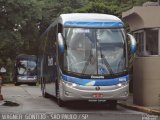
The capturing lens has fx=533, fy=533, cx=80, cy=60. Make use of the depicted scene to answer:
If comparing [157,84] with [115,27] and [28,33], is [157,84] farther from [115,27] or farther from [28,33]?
[28,33]

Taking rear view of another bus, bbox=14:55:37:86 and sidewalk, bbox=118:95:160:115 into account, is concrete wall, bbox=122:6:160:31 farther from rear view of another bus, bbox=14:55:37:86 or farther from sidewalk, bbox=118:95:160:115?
rear view of another bus, bbox=14:55:37:86

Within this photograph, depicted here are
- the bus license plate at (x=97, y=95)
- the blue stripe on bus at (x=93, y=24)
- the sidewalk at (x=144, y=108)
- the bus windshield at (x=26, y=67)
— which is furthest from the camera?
the bus windshield at (x=26, y=67)

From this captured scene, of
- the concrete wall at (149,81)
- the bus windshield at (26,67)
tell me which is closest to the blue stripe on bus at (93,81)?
the concrete wall at (149,81)

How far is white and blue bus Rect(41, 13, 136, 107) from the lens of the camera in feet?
63.5

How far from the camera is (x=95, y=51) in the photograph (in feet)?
64.7

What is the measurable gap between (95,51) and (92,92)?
61.2 inches

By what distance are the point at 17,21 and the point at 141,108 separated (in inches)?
1180

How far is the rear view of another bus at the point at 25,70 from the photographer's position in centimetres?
5516

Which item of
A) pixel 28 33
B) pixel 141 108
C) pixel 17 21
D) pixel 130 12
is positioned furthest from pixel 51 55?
pixel 28 33

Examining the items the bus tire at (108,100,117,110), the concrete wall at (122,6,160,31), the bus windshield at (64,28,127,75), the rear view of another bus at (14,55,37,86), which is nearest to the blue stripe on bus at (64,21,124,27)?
the bus windshield at (64,28,127,75)

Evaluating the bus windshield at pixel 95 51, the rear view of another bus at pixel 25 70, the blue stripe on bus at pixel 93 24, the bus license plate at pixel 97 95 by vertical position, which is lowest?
the rear view of another bus at pixel 25 70

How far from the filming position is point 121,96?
64.2 feet

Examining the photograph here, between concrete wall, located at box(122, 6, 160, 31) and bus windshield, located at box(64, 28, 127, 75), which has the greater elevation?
concrete wall, located at box(122, 6, 160, 31)

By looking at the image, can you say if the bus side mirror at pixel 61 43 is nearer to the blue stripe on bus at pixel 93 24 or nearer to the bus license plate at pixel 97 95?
the blue stripe on bus at pixel 93 24
